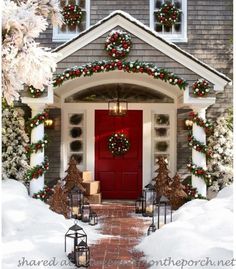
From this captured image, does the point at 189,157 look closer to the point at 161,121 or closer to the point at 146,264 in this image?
the point at 161,121

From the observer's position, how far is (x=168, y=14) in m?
11.9

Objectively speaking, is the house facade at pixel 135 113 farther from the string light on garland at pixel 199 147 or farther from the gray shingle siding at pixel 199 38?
the string light on garland at pixel 199 147

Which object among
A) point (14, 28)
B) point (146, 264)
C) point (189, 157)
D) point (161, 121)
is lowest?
point (146, 264)

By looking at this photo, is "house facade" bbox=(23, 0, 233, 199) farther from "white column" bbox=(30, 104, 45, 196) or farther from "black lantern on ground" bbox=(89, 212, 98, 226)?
"black lantern on ground" bbox=(89, 212, 98, 226)

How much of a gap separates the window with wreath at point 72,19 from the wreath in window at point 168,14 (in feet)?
6.23

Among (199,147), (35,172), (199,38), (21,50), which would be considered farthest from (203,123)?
(21,50)

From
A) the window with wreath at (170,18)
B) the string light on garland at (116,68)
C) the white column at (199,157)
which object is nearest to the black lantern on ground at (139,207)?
the white column at (199,157)

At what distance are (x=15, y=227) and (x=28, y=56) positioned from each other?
309 centimetres

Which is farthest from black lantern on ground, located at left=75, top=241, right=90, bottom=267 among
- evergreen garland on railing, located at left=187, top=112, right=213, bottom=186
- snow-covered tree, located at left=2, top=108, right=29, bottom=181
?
snow-covered tree, located at left=2, top=108, right=29, bottom=181

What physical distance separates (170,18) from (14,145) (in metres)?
5.02

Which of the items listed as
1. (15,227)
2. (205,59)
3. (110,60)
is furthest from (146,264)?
(205,59)

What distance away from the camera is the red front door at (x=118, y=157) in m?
12.1

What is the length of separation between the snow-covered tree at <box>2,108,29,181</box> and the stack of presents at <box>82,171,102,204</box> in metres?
1.54

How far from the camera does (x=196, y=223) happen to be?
750 cm
